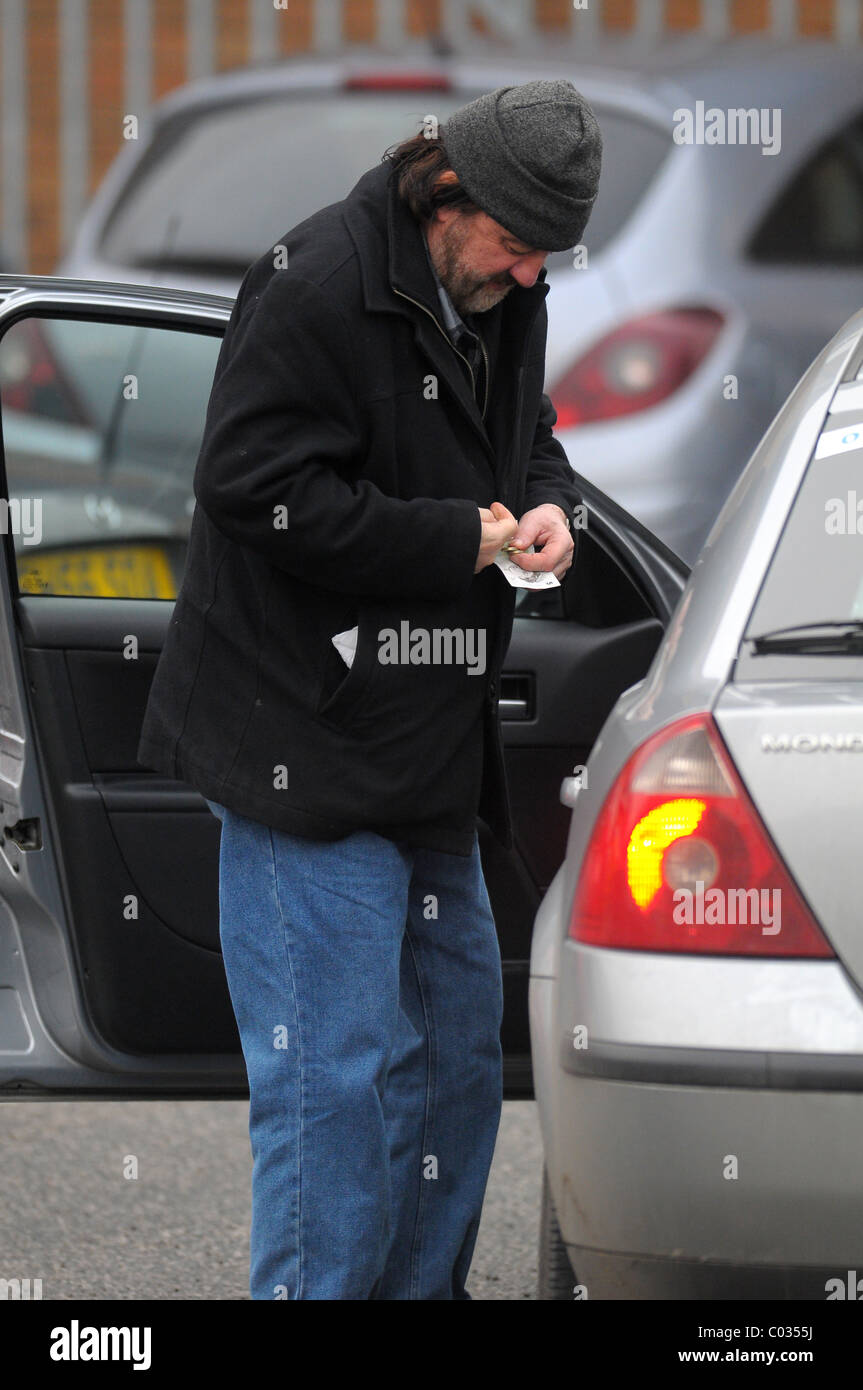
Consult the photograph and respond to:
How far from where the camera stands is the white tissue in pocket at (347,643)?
8.14 feet

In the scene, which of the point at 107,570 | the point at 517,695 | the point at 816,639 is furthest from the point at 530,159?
the point at 107,570

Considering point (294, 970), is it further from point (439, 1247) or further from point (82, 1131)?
Answer: point (82, 1131)

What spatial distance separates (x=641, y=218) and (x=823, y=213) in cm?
65

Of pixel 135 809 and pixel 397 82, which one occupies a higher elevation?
pixel 397 82

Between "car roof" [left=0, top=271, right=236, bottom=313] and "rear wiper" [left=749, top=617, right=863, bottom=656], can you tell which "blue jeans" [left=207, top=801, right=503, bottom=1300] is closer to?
"rear wiper" [left=749, top=617, right=863, bottom=656]

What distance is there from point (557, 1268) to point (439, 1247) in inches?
7.1

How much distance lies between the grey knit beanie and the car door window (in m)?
0.76

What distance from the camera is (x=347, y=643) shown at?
2486 mm

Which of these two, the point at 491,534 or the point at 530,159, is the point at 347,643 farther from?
the point at 530,159

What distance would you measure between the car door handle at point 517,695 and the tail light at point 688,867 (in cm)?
90

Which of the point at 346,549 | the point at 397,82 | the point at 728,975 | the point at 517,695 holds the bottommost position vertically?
the point at 728,975

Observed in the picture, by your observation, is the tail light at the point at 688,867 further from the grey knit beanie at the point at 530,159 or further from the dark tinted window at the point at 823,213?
the dark tinted window at the point at 823,213
